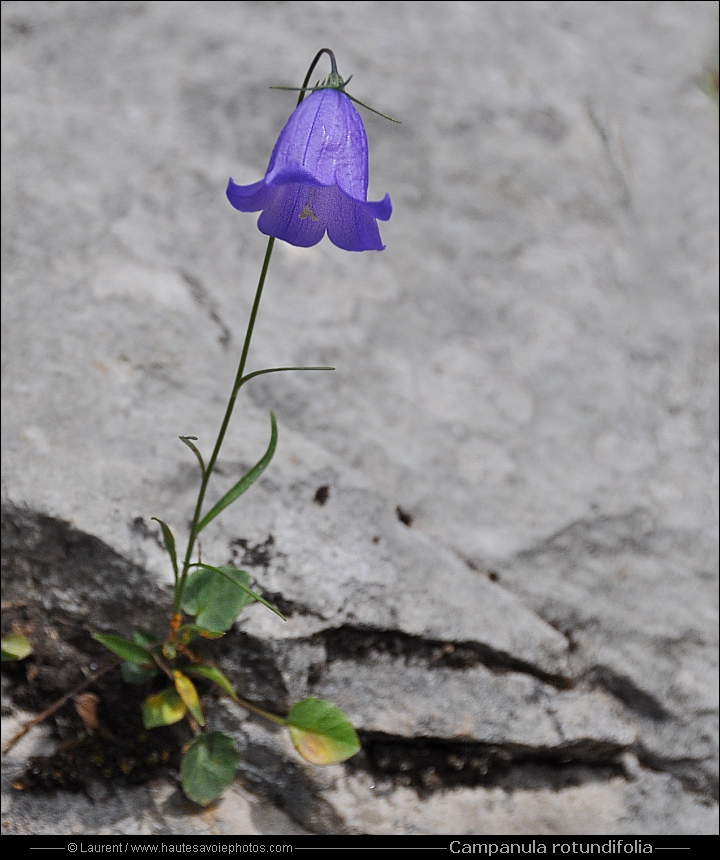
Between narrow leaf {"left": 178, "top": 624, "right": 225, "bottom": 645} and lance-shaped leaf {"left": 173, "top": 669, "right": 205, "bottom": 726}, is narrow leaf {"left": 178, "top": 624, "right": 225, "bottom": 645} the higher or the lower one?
the higher one

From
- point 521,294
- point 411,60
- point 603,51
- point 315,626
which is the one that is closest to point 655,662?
point 315,626

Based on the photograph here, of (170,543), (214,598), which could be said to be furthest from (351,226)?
(214,598)

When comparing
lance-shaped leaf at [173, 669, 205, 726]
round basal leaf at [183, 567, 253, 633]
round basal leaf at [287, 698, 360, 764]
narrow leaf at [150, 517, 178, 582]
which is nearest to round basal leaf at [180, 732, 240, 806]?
lance-shaped leaf at [173, 669, 205, 726]

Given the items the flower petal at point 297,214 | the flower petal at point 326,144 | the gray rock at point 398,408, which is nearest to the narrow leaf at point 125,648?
the gray rock at point 398,408

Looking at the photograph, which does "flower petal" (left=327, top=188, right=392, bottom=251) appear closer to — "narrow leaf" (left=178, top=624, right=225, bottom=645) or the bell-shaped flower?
the bell-shaped flower

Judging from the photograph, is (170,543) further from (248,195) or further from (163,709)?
(248,195)

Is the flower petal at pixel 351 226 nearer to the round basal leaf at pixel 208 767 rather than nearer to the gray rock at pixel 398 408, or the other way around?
the gray rock at pixel 398 408

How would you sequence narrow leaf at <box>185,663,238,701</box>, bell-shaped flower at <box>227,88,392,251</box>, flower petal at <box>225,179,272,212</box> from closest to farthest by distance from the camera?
flower petal at <box>225,179,272,212</box>, bell-shaped flower at <box>227,88,392,251</box>, narrow leaf at <box>185,663,238,701</box>
